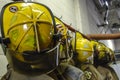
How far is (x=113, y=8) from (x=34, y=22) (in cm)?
667

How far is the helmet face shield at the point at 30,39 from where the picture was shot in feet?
4.67

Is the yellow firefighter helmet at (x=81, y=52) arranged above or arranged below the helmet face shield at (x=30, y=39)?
below

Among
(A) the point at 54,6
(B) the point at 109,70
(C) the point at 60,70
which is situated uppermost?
(A) the point at 54,6

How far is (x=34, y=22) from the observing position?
144cm

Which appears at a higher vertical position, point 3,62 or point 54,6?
point 54,6

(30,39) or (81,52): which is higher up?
(30,39)

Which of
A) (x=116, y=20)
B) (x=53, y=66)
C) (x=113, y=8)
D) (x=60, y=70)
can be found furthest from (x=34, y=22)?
(x=116, y=20)

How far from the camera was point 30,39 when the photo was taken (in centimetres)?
143

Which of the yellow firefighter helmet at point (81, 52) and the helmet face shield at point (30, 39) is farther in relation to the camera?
the yellow firefighter helmet at point (81, 52)

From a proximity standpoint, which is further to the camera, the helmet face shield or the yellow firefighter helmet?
the yellow firefighter helmet

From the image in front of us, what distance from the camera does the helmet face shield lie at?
1424 mm

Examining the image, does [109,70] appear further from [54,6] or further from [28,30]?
[28,30]

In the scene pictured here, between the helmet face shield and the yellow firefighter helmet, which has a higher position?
the helmet face shield

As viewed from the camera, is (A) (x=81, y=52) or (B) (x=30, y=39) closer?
(B) (x=30, y=39)
